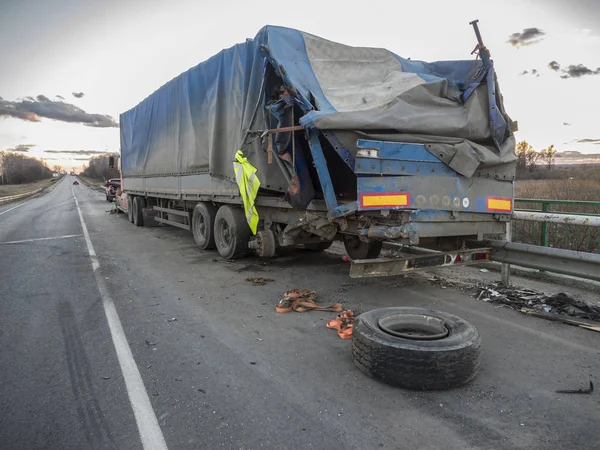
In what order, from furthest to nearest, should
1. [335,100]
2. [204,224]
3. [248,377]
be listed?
[204,224], [335,100], [248,377]

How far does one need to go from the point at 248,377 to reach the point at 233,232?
467cm

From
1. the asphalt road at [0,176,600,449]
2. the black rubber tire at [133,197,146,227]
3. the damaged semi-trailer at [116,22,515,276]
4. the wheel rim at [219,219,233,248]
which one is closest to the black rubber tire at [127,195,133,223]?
the black rubber tire at [133,197,146,227]

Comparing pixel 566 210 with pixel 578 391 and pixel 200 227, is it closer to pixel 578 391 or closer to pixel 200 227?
pixel 578 391

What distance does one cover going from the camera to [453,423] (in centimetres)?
274

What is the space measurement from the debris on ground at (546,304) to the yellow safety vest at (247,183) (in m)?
3.68

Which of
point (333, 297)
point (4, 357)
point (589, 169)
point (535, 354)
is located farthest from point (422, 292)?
point (589, 169)

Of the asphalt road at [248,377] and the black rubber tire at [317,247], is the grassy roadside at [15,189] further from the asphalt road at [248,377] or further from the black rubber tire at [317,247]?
the asphalt road at [248,377]

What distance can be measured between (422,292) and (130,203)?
1305 cm

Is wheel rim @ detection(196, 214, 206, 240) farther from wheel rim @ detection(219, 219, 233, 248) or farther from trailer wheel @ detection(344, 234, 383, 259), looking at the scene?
trailer wheel @ detection(344, 234, 383, 259)

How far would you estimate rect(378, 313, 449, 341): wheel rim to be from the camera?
372 cm

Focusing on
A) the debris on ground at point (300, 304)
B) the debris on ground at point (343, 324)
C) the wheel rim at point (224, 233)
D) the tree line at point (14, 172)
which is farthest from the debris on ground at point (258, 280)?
the tree line at point (14, 172)

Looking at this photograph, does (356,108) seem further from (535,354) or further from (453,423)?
(453,423)

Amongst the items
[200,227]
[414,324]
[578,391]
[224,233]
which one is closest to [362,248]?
[224,233]

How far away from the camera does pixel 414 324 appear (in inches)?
153
